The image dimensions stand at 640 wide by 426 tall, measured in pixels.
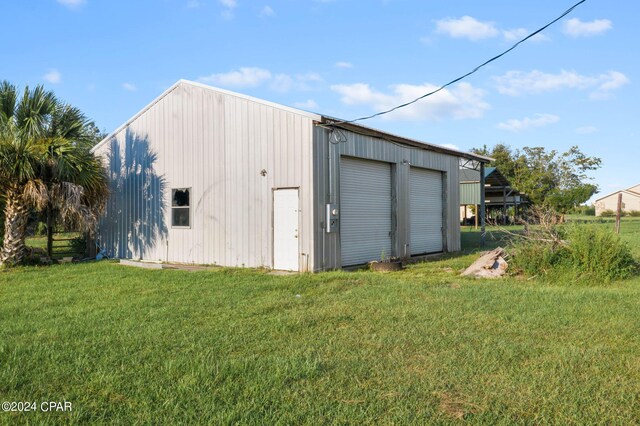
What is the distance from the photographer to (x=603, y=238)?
9.89 metres

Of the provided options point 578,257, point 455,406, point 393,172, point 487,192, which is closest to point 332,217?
point 393,172

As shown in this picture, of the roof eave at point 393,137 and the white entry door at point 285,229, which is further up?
the roof eave at point 393,137

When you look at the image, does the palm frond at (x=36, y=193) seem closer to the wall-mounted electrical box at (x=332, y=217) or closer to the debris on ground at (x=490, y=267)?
the wall-mounted electrical box at (x=332, y=217)

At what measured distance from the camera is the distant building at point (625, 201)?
85.2m

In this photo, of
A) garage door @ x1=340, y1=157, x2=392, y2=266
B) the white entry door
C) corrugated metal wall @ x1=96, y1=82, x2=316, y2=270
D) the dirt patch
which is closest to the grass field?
the dirt patch

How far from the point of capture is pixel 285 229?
38.8 ft

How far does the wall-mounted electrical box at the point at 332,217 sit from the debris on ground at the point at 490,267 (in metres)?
3.11

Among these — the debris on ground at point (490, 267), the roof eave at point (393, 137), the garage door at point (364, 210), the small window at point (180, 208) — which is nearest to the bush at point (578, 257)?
the debris on ground at point (490, 267)

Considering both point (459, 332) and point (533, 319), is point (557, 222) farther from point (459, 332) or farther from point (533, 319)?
point (459, 332)

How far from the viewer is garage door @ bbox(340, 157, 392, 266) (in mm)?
12555

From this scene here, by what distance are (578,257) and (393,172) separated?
5.64 m

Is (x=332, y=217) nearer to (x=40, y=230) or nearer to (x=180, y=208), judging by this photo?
(x=180, y=208)

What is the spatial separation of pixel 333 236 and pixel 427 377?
7.57 m

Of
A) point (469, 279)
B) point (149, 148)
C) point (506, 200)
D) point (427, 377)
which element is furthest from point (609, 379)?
point (506, 200)
